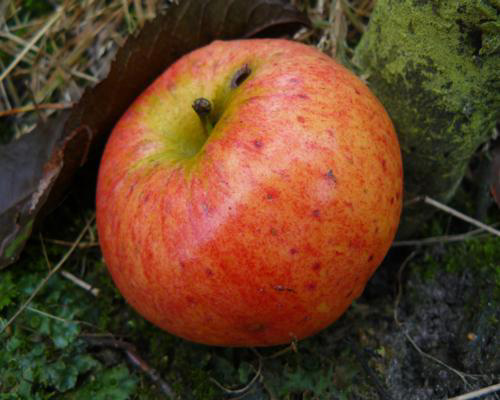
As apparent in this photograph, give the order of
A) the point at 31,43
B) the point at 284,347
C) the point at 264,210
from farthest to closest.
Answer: the point at 31,43, the point at 284,347, the point at 264,210

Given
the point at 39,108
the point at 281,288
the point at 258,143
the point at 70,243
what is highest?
the point at 258,143

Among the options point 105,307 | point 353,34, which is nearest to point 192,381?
point 105,307

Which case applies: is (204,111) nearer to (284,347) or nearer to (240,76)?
(240,76)

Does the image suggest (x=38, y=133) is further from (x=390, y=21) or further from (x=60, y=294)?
(x=390, y=21)

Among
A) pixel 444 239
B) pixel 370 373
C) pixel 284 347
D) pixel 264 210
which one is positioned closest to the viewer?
pixel 264 210

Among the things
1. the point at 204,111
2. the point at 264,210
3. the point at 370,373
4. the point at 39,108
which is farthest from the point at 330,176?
the point at 39,108

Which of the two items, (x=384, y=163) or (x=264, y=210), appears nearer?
(x=264, y=210)

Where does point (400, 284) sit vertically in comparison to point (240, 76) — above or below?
below

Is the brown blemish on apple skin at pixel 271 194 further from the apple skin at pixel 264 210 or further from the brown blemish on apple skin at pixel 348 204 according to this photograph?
the brown blemish on apple skin at pixel 348 204
